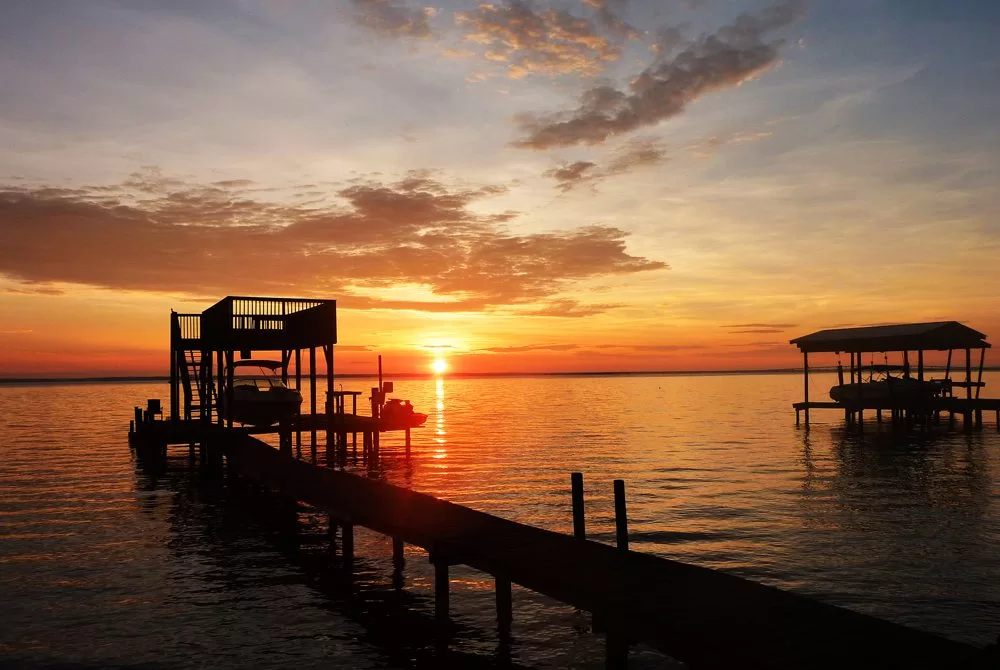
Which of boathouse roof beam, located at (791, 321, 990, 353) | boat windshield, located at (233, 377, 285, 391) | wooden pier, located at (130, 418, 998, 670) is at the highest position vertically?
boathouse roof beam, located at (791, 321, 990, 353)

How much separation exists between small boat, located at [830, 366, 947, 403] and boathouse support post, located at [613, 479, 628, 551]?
4112 centimetres

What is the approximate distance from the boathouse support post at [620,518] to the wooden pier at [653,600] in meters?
0.03

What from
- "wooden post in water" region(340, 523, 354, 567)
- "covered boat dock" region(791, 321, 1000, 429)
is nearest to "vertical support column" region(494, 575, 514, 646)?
"wooden post in water" region(340, 523, 354, 567)

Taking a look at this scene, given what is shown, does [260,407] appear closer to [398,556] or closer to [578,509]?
[398,556]

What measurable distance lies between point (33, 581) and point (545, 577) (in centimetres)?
1114

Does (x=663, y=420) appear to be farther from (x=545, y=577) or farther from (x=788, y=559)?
(x=545, y=577)

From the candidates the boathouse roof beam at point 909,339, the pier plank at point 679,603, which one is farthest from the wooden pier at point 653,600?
the boathouse roof beam at point 909,339

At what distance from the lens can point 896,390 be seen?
168 feet

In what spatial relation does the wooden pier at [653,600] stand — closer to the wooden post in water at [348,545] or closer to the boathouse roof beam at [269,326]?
the wooden post in water at [348,545]

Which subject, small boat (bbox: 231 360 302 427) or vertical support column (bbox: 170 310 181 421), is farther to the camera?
vertical support column (bbox: 170 310 181 421)

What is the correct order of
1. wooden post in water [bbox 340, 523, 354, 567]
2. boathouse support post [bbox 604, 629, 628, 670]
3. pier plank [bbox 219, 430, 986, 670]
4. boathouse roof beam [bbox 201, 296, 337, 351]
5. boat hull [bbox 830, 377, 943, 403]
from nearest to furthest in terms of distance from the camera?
Result: pier plank [bbox 219, 430, 986, 670] → boathouse support post [bbox 604, 629, 628, 670] → wooden post in water [bbox 340, 523, 354, 567] → boathouse roof beam [bbox 201, 296, 337, 351] → boat hull [bbox 830, 377, 943, 403]

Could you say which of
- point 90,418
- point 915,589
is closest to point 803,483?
point 915,589

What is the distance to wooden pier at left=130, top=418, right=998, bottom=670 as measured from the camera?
337 inches

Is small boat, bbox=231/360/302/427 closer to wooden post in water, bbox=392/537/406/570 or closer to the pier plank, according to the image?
the pier plank
